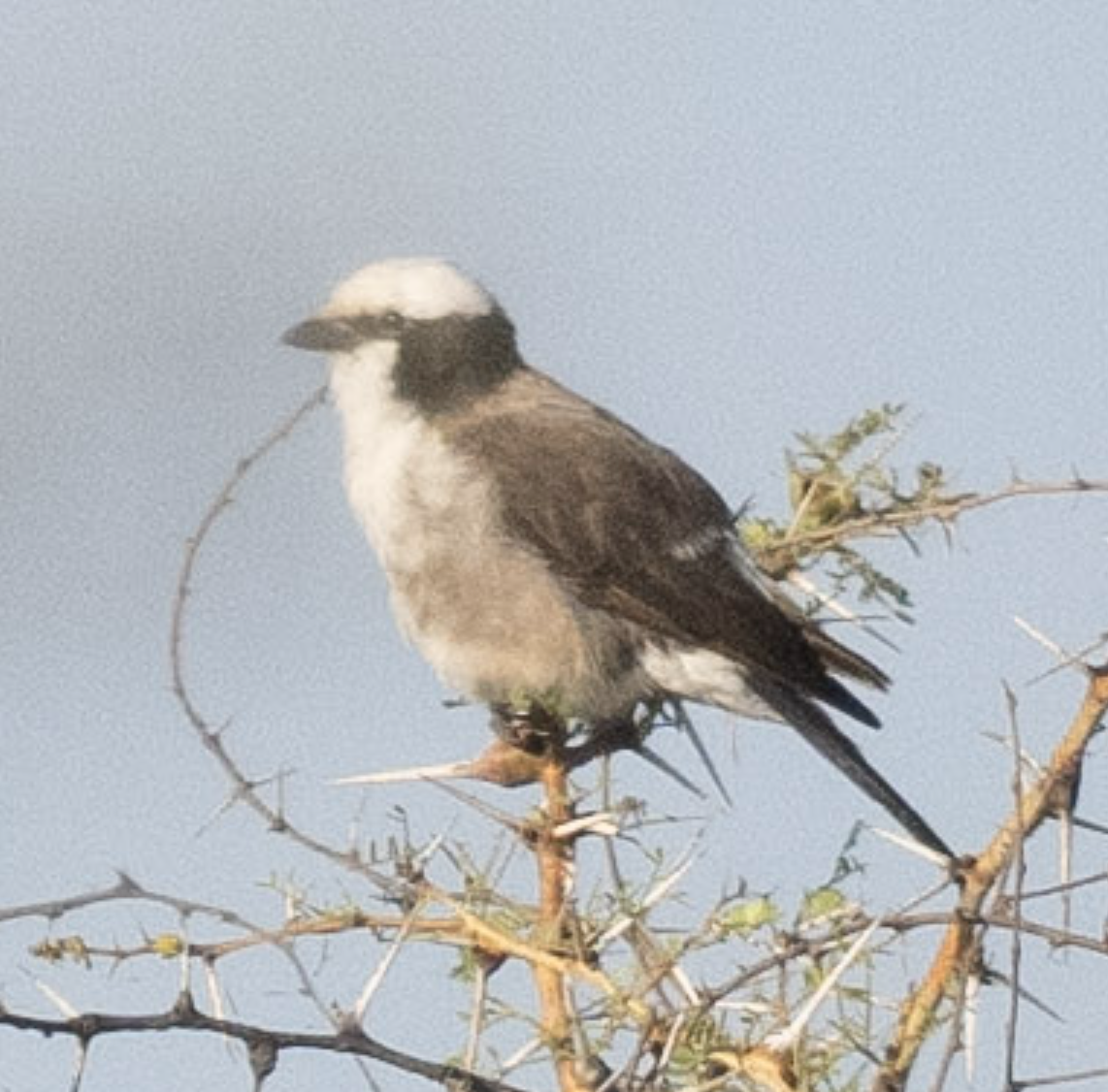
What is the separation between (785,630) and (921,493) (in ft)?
4.25

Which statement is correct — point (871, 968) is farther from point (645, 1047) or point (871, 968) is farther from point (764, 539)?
point (764, 539)

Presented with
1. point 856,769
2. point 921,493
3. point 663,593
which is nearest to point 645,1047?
point 921,493

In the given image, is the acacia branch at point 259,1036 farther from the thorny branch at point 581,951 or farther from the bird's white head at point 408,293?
the bird's white head at point 408,293

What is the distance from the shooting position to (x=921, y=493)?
3.82m

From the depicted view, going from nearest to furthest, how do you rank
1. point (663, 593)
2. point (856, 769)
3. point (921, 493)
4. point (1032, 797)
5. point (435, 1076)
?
1. point (435, 1076)
2. point (1032, 797)
3. point (921, 493)
4. point (856, 769)
5. point (663, 593)

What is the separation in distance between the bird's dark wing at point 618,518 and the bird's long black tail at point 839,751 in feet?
0.38

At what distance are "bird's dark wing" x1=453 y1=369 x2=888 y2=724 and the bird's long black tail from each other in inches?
4.6

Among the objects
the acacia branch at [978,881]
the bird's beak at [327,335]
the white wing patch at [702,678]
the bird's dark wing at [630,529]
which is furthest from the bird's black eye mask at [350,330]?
the acacia branch at [978,881]

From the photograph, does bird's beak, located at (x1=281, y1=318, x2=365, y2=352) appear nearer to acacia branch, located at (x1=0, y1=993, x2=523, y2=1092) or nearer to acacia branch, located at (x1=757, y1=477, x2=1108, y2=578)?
acacia branch, located at (x1=757, y1=477, x2=1108, y2=578)

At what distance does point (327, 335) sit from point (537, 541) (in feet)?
1.93

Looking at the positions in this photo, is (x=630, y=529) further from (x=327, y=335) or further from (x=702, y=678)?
(x=327, y=335)

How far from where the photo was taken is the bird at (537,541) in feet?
17.2

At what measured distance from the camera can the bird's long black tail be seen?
480 centimetres

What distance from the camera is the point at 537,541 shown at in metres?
5.52
